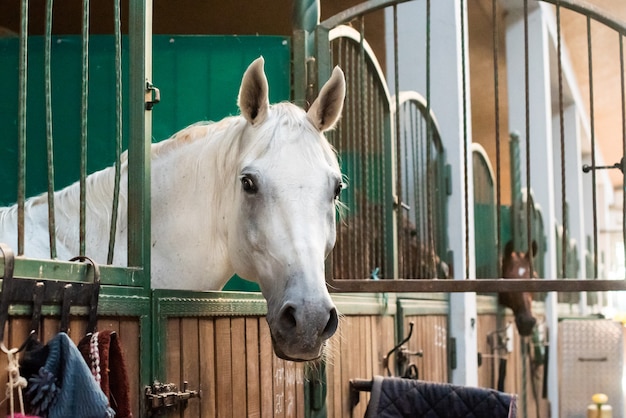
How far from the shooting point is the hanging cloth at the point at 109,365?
120 cm

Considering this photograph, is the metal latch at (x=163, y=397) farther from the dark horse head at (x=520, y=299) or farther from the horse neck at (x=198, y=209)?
the dark horse head at (x=520, y=299)

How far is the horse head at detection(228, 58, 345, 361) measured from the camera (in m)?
1.46

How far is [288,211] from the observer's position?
1587 millimetres

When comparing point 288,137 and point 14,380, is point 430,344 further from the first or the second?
point 14,380

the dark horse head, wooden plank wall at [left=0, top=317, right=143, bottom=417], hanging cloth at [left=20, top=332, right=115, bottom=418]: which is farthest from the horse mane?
the dark horse head

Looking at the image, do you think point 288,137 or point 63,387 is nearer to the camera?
point 63,387

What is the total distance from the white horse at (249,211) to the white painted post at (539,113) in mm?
4489

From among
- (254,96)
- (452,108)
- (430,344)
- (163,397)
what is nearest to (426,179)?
(430,344)

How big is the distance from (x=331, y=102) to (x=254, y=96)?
191mm

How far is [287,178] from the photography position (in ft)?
5.31

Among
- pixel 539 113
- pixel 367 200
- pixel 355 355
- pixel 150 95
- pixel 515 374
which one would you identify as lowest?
pixel 515 374

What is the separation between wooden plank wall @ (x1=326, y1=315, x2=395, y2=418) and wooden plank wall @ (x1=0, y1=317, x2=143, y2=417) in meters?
0.79

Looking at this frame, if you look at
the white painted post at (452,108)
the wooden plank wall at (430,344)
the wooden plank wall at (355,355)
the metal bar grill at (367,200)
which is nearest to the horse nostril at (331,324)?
the wooden plank wall at (355,355)

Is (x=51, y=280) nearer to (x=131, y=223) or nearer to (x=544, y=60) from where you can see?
(x=131, y=223)
